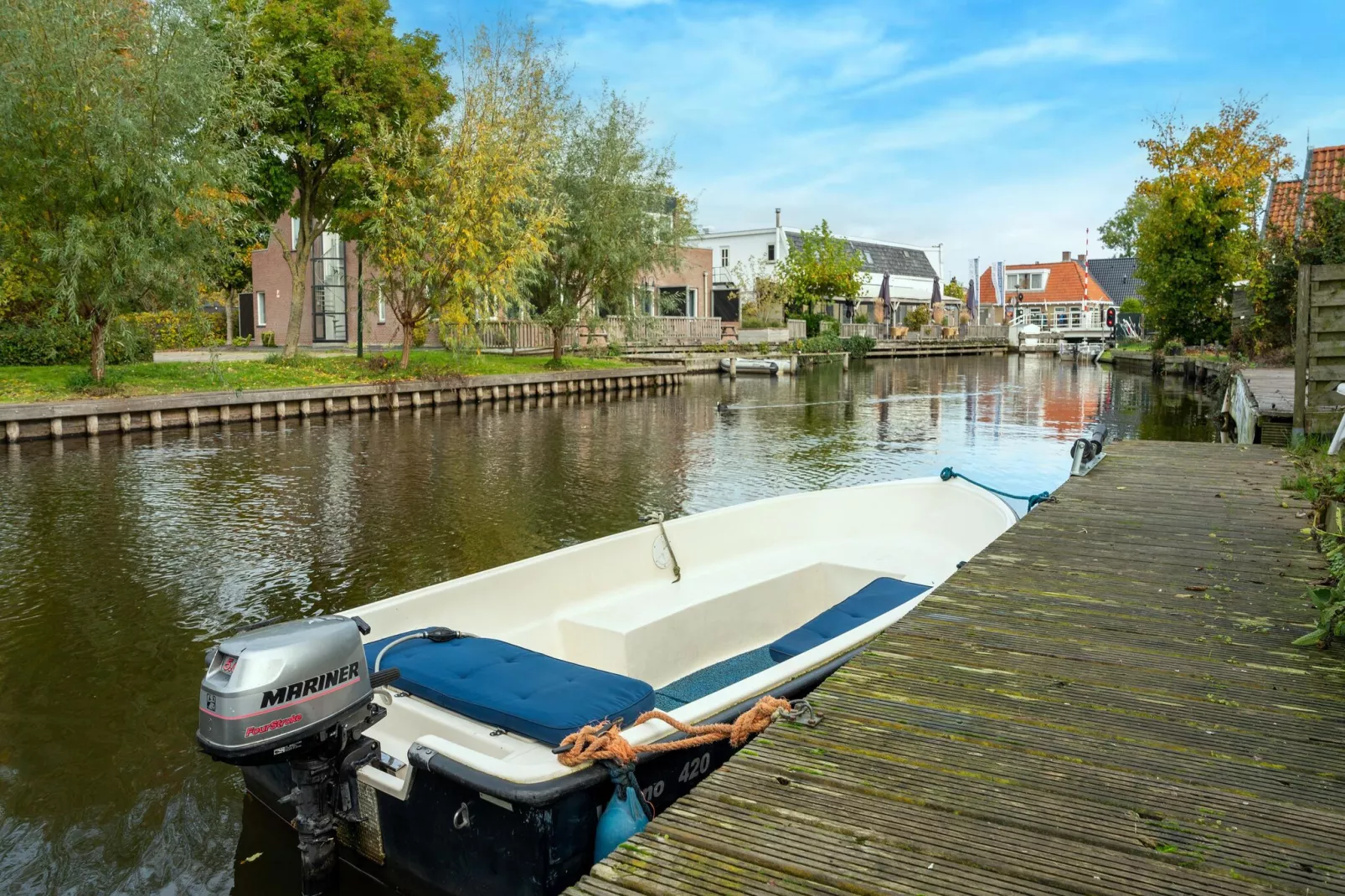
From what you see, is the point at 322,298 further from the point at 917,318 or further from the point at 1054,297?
the point at 1054,297

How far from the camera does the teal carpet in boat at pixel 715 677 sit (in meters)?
5.40

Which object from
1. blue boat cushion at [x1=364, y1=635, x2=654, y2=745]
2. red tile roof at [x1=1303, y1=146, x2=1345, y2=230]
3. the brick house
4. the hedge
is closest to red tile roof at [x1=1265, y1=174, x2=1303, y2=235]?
red tile roof at [x1=1303, y1=146, x2=1345, y2=230]

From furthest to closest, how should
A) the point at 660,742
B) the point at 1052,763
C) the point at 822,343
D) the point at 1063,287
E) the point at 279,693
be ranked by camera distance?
the point at 1063,287 < the point at 822,343 < the point at 660,742 < the point at 279,693 < the point at 1052,763

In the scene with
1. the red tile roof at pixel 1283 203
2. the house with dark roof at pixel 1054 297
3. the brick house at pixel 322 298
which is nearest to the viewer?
the red tile roof at pixel 1283 203

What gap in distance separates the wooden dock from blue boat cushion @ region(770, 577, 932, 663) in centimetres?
73

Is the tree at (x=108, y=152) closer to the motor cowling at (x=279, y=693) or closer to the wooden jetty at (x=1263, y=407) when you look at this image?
the motor cowling at (x=279, y=693)

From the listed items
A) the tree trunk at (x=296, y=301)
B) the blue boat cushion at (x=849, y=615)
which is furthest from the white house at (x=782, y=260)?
the blue boat cushion at (x=849, y=615)

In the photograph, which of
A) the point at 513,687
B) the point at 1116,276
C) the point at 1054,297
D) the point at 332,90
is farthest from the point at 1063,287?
the point at 513,687

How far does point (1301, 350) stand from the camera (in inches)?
359

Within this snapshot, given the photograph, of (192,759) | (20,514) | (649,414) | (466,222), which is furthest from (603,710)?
(466,222)

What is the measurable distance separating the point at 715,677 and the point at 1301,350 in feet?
23.3

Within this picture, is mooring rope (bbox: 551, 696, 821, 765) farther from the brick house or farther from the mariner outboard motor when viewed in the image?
the brick house

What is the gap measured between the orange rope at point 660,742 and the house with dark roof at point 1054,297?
7064 cm

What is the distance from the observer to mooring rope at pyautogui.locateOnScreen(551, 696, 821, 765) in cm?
312
